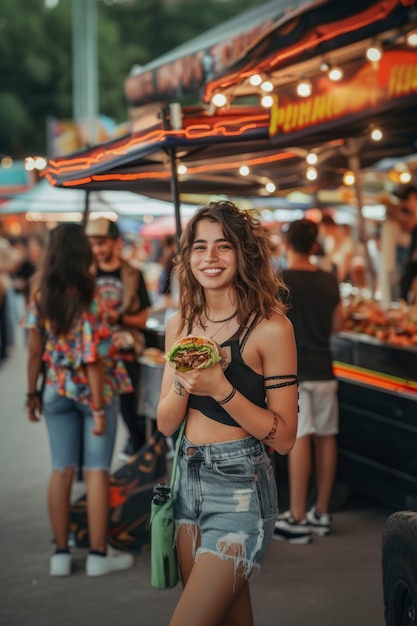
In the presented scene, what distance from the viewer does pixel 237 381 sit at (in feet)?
9.93

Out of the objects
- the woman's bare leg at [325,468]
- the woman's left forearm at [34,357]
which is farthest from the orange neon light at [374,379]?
the woman's left forearm at [34,357]

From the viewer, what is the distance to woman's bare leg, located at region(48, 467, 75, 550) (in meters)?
5.09

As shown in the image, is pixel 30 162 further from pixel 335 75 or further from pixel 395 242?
pixel 395 242

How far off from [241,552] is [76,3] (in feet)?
97.3

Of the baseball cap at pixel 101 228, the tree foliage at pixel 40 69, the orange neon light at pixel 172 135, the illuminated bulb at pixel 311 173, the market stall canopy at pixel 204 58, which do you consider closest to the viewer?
the orange neon light at pixel 172 135

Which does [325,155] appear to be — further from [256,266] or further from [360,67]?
[256,266]

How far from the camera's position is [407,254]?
9.65 m

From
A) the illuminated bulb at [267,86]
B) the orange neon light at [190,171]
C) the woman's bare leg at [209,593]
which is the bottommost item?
the woman's bare leg at [209,593]

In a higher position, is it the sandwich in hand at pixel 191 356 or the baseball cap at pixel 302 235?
the baseball cap at pixel 302 235

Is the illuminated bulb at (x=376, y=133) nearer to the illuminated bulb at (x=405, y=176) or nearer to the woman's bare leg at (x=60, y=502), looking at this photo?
the woman's bare leg at (x=60, y=502)

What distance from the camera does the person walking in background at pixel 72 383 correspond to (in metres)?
4.99

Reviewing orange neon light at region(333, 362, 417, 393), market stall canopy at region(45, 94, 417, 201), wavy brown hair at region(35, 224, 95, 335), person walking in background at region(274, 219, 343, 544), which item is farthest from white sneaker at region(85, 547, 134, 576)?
market stall canopy at region(45, 94, 417, 201)

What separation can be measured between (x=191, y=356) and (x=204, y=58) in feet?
18.2

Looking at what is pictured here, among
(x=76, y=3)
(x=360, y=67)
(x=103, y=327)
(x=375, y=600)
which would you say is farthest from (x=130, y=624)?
(x=76, y=3)
